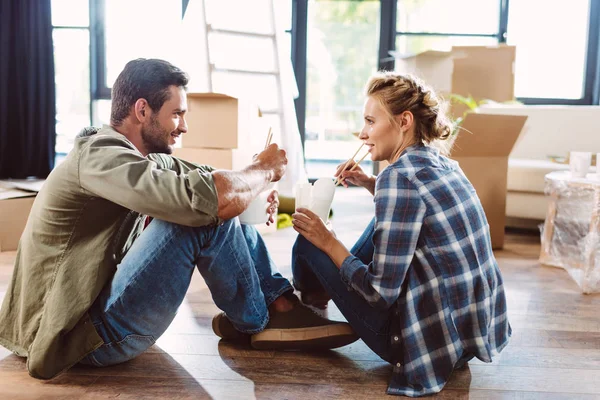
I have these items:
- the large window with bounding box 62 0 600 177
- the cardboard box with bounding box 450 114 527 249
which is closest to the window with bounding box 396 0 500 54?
the large window with bounding box 62 0 600 177

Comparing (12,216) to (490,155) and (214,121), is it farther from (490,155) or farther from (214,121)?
(490,155)

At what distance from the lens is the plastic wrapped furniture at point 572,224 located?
8.58 feet

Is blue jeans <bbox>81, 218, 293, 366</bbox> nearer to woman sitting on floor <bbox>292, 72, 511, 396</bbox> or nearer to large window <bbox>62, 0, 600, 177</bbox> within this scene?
woman sitting on floor <bbox>292, 72, 511, 396</bbox>

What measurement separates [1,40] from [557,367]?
4.43m

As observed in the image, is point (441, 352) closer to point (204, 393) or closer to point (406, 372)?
point (406, 372)

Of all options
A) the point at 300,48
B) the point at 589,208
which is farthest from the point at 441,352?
the point at 300,48

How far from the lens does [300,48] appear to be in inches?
210

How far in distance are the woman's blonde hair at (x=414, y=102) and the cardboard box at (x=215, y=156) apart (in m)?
1.64

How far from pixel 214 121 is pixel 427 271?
1913mm

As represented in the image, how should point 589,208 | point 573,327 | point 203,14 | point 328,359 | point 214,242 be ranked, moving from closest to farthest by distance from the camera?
point 214,242 < point 328,359 < point 573,327 < point 589,208 < point 203,14

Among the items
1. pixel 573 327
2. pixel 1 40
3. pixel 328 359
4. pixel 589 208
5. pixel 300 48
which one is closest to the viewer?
pixel 328 359

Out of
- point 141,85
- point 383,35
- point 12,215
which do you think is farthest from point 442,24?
point 141,85

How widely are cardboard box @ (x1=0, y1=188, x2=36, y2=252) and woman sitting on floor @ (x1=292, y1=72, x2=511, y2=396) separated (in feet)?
6.35

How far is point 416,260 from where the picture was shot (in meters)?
1.53
